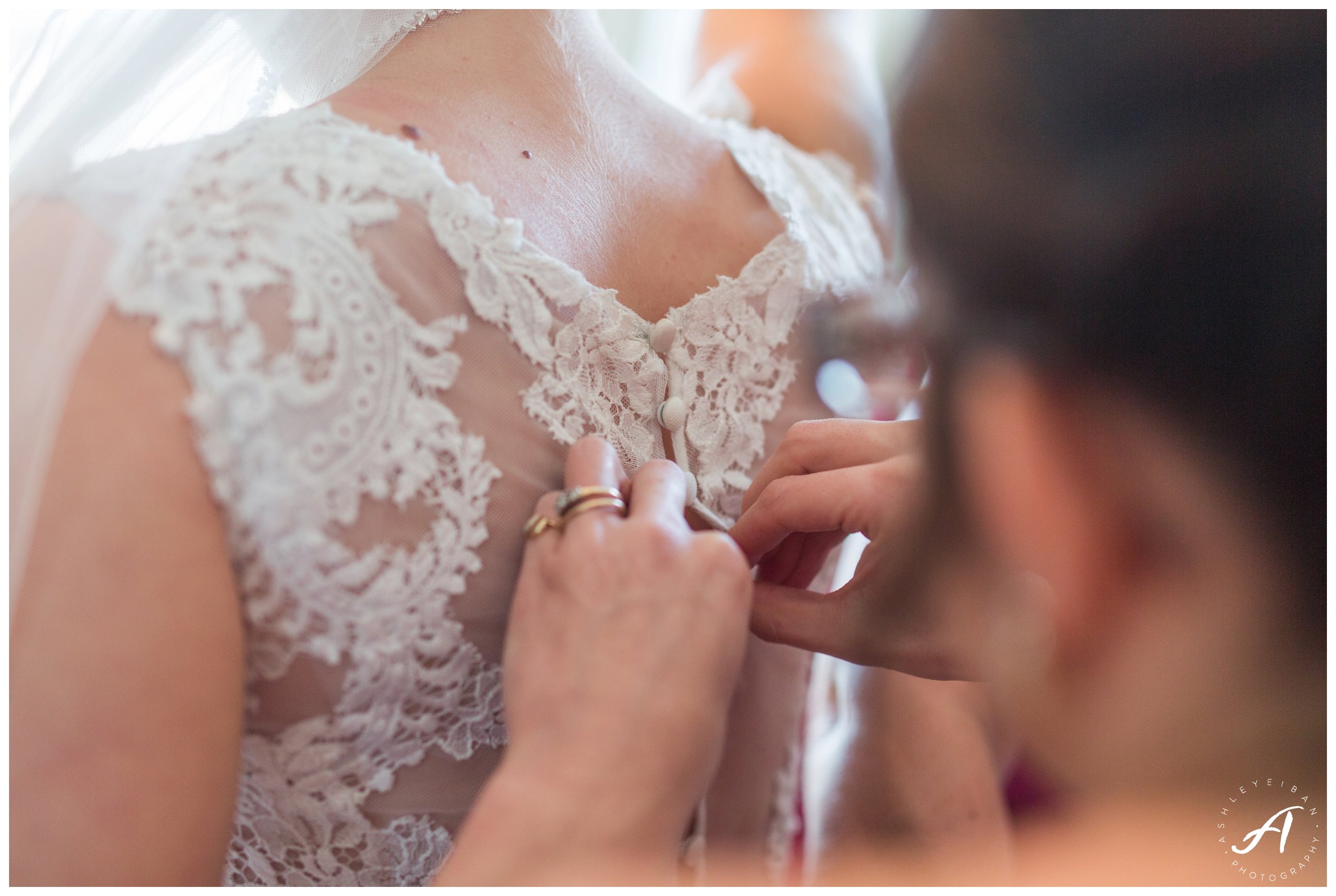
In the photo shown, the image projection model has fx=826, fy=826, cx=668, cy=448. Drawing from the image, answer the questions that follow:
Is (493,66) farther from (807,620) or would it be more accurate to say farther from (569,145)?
(807,620)

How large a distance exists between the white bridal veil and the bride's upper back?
8 cm

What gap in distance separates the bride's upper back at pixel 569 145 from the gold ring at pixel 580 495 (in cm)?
22

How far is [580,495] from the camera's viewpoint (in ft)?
2.15

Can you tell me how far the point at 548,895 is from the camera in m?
0.59

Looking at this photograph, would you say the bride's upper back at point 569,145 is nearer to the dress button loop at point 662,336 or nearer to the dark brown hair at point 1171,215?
the dress button loop at point 662,336

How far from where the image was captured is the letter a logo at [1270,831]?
59cm

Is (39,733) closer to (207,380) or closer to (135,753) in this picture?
(135,753)

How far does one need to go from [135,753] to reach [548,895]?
298mm

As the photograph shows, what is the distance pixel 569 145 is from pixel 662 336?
0.21 meters

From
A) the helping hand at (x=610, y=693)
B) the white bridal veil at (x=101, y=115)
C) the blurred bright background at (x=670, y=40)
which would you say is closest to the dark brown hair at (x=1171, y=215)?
the helping hand at (x=610, y=693)

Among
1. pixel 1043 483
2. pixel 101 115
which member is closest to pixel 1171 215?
pixel 1043 483

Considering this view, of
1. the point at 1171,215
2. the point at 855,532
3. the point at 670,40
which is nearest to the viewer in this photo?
the point at 1171,215

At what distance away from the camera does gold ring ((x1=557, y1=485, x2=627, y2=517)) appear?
66 centimetres

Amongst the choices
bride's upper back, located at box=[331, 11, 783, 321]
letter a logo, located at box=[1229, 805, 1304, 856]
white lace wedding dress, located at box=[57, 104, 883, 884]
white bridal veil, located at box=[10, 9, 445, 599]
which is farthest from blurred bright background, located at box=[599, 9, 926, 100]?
letter a logo, located at box=[1229, 805, 1304, 856]
